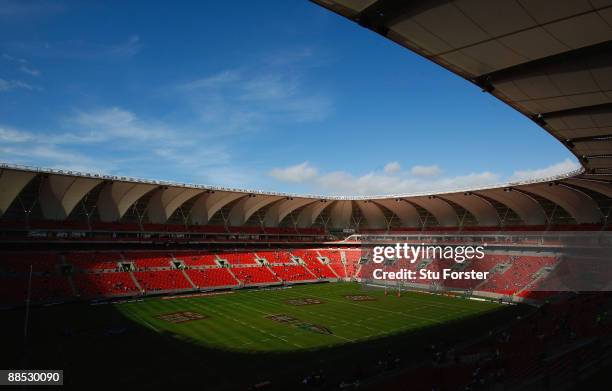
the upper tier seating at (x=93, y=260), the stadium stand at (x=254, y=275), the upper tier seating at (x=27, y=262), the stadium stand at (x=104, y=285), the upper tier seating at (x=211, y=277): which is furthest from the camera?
the stadium stand at (x=254, y=275)

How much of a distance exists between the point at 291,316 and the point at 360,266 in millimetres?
35616

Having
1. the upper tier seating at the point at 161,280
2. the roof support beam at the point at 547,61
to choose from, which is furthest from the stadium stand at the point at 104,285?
the roof support beam at the point at 547,61

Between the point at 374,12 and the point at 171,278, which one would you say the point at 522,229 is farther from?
the point at 374,12

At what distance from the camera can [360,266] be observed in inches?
2859

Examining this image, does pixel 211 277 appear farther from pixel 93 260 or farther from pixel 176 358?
pixel 176 358

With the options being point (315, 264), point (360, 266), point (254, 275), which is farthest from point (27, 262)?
point (360, 266)

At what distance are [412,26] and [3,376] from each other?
2871 centimetres

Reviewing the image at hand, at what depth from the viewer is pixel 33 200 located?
4728cm

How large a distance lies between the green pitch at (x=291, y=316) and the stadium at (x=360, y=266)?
1.04 feet

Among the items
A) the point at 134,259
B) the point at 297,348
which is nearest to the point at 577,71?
the point at 297,348

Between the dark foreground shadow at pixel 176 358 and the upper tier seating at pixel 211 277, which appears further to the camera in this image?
the upper tier seating at pixel 211 277

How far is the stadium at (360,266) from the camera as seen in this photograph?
7848 mm

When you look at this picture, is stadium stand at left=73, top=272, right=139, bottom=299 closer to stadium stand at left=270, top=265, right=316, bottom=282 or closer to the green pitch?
the green pitch

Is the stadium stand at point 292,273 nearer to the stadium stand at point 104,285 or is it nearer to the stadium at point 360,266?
the stadium at point 360,266
